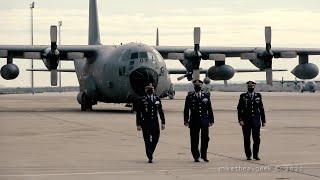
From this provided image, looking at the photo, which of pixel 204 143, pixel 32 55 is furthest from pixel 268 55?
pixel 204 143

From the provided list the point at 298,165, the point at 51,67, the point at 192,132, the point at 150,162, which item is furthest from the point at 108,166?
the point at 51,67

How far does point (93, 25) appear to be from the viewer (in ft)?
165

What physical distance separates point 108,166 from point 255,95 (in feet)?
12.8

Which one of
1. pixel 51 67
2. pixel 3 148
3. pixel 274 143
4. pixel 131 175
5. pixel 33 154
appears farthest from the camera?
pixel 51 67

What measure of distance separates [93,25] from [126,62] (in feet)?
43.5

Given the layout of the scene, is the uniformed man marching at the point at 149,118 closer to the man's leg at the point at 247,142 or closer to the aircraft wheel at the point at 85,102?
the man's leg at the point at 247,142

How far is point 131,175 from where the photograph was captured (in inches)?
539

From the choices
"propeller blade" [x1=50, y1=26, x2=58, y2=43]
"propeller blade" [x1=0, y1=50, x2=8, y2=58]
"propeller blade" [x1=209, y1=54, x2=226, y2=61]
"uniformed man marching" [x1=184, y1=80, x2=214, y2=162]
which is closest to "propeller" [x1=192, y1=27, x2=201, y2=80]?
"propeller blade" [x1=209, y1=54, x2=226, y2=61]

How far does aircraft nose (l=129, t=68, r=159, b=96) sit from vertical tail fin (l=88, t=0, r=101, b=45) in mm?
13066

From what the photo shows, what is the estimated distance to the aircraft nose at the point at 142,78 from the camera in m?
36.2

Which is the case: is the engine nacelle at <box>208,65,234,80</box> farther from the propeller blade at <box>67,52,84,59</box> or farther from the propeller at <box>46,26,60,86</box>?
the propeller at <box>46,26,60,86</box>

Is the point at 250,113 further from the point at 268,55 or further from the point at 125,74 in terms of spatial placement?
the point at 268,55

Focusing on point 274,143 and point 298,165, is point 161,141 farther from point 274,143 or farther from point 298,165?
point 298,165

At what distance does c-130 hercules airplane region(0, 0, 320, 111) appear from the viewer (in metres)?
37.1
